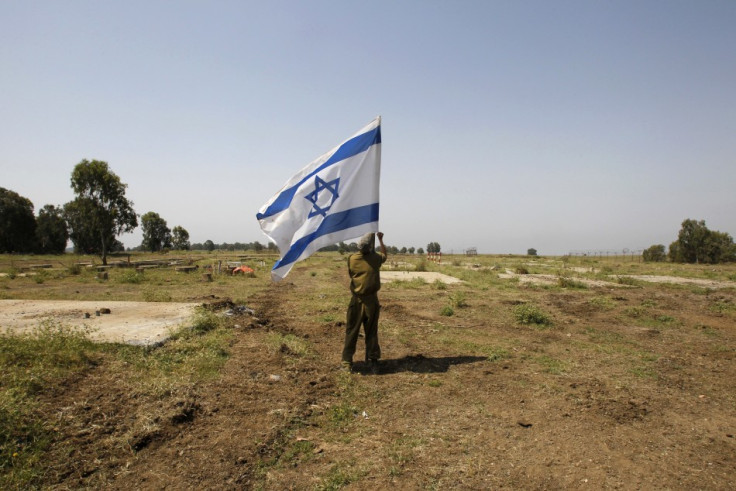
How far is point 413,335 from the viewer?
7.97 metres

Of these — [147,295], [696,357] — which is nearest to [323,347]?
[696,357]

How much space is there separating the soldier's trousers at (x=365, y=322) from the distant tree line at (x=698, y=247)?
61240mm

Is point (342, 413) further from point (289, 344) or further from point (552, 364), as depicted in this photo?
point (552, 364)

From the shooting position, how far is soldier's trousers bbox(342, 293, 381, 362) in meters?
5.61

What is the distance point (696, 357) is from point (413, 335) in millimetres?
4794

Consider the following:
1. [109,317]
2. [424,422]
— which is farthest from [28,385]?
[109,317]

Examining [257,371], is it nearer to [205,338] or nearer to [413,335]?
[205,338]

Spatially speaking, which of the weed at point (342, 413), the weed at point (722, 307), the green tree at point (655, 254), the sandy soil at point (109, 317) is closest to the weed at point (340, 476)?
the weed at point (342, 413)

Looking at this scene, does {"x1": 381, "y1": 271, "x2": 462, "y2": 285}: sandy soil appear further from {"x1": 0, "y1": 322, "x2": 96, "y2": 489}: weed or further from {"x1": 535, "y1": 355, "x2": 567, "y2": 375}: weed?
{"x1": 0, "y1": 322, "x2": 96, "y2": 489}: weed

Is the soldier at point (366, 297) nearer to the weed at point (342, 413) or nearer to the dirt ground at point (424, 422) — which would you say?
the dirt ground at point (424, 422)

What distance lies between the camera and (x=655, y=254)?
5662 centimetres

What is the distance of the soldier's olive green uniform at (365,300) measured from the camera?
553 centimetres

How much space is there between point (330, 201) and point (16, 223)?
229 feet

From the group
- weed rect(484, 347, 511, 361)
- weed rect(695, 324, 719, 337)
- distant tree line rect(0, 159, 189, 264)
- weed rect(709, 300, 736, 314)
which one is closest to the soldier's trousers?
weed rect(484, 347, 511, 361)
